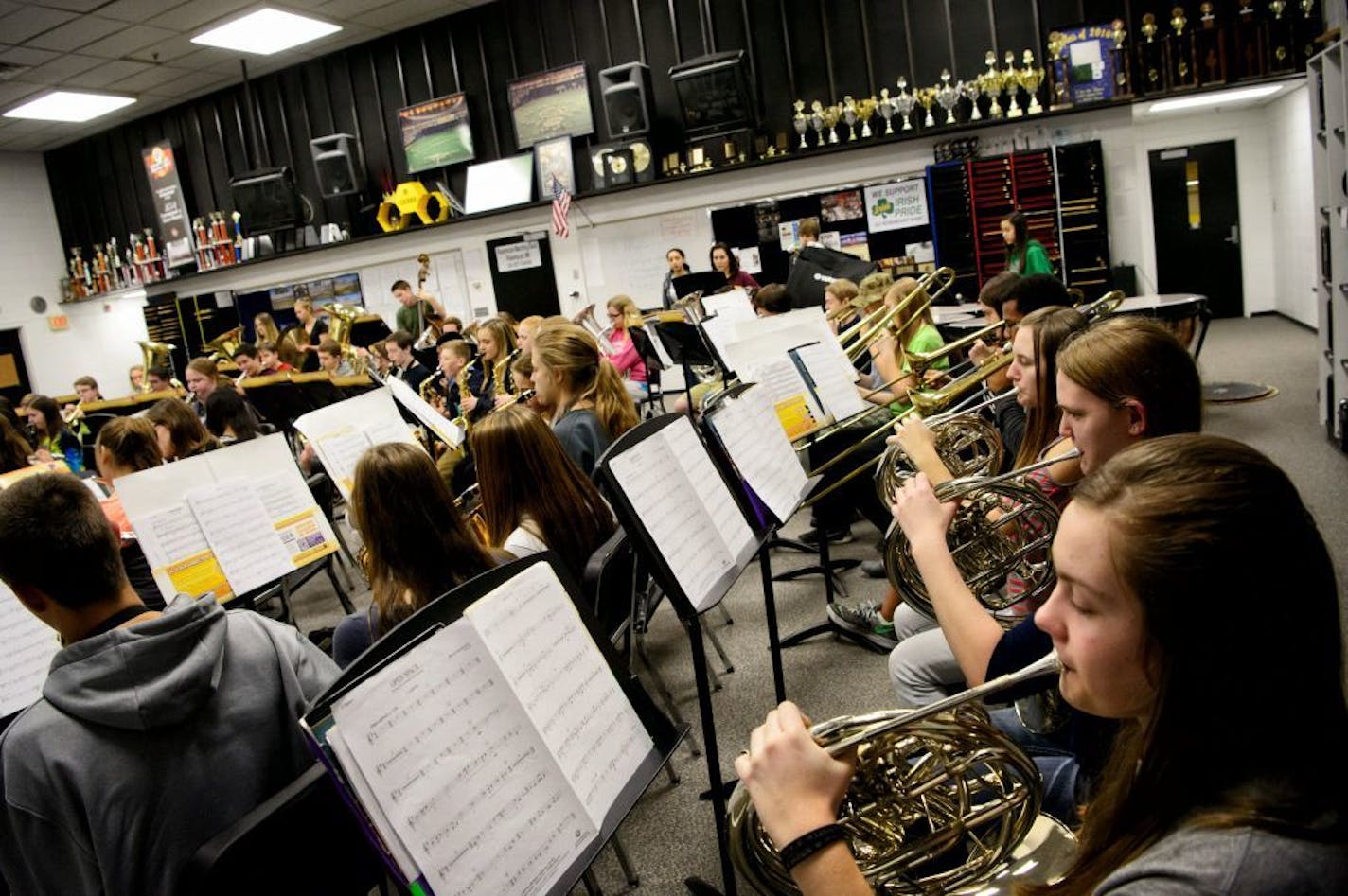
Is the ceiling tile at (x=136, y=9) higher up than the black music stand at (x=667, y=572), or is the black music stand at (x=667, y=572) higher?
the ceiling tile at (x=136, y=9)

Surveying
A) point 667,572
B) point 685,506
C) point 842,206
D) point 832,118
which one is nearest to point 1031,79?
point 832,118

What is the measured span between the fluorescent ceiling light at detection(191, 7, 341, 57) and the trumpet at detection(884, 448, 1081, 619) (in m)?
8.56

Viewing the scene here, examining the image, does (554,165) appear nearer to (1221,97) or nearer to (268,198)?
(268,198)

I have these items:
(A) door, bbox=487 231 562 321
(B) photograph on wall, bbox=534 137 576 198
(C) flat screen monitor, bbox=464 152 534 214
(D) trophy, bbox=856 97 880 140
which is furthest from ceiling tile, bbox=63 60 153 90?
(D) trophy, bbox=856 97 880 140

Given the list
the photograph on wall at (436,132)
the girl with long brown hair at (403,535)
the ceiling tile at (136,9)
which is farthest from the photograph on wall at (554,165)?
the girl with long brown hair at (403,535)

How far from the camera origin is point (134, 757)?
1556mm

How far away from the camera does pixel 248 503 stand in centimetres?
315

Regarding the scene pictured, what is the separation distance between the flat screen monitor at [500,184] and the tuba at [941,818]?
29.6 feet

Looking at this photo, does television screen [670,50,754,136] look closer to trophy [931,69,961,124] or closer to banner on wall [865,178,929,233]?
banner on wall [865,178,929,233]

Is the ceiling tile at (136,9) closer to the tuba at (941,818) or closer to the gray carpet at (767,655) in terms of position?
the gray carpet at (767,655)

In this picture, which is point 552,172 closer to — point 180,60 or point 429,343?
point 429,343

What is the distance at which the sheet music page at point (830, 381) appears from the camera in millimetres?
3404

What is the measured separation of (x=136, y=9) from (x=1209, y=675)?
9.71 metres

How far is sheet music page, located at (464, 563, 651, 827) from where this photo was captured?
126cm
